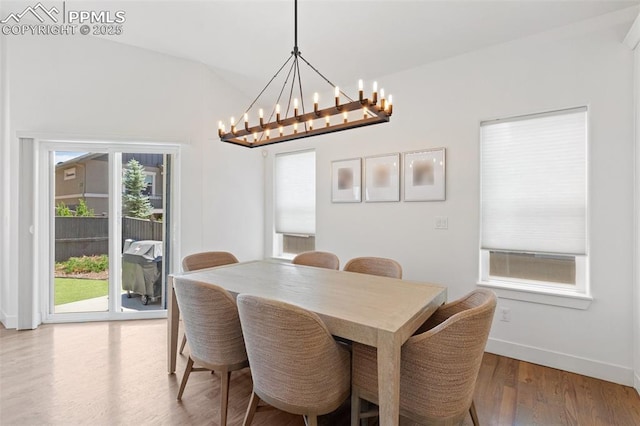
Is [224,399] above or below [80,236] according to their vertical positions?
below

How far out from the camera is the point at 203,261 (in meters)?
2.90

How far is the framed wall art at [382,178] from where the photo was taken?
129 inches

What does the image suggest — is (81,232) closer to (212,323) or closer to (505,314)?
(212,323)

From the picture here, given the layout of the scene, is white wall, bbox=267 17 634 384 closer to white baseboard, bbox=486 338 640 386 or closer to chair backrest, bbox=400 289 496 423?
white baseboard, bbox=486 338 640 386

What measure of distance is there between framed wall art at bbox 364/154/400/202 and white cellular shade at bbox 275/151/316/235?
86cm

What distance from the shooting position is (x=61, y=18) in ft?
10.3

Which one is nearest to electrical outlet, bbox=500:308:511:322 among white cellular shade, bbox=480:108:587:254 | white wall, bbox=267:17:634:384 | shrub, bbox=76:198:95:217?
white wall, bbox=267:17:634:384

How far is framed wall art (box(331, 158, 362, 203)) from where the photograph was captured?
3.56m

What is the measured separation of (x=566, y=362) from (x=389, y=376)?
215cm

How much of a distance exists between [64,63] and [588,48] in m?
5.07

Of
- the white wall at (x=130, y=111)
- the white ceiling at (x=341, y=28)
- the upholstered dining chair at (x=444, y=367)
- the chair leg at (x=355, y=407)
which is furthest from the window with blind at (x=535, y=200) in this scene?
the white wall at (x=130, y=111)

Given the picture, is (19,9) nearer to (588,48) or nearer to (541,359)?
(588,48)

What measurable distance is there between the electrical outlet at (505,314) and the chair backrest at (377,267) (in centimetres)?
108

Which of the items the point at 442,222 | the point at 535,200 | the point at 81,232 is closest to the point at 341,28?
the point at 442,222
